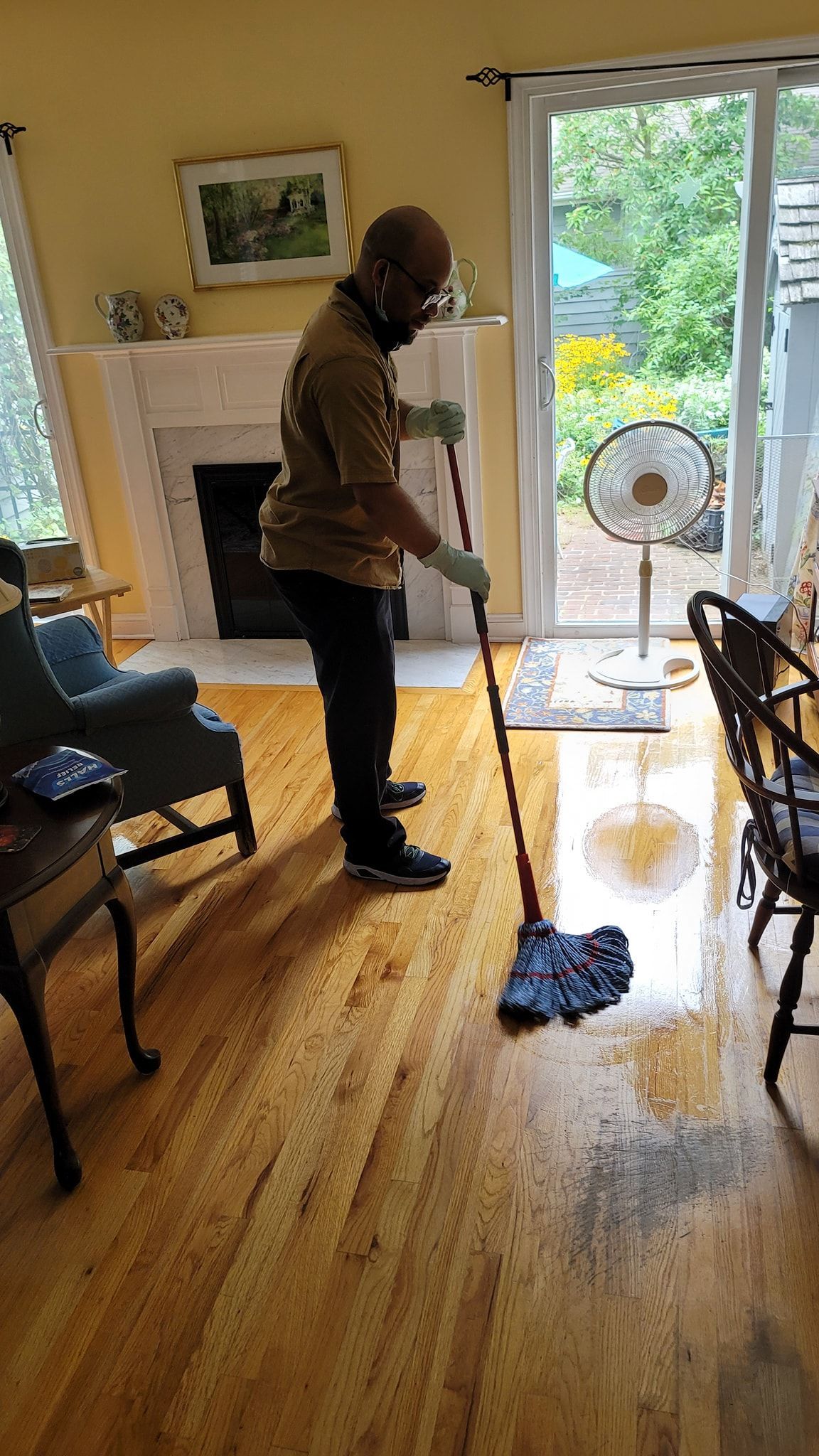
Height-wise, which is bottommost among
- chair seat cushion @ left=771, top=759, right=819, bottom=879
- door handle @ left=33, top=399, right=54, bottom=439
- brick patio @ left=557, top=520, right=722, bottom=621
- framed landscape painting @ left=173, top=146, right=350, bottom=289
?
brick patio @ left=557, top=520, right=722, bottom=621

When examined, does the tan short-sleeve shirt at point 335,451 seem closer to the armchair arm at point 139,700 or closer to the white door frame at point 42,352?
the armchair arm at point 139,700

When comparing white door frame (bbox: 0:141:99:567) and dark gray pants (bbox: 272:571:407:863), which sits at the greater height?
white door frame (bbox: 0:141:99:567)

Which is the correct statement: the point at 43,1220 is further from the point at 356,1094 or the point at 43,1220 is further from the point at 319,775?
the point at 319,775

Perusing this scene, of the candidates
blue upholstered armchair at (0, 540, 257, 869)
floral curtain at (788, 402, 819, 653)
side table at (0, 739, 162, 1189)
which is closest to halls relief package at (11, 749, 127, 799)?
side table at (0, 739, 162, 1189)

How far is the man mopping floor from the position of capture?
6.82 ft

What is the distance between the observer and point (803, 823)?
1.76m

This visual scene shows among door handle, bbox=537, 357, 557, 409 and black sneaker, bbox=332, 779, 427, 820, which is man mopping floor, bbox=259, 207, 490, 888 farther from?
door handle, bbox=537, 357, 557, 409

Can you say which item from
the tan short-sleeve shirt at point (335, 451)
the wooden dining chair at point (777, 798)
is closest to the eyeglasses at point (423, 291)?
the tan short-sleeve shirt at point (335, 451)

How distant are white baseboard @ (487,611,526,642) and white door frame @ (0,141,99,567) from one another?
184 cm

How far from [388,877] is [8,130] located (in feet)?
11.0

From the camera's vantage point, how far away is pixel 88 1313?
150cm

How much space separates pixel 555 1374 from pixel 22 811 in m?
1.17

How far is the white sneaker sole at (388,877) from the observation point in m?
2.54

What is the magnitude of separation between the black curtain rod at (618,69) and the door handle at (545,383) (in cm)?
88
